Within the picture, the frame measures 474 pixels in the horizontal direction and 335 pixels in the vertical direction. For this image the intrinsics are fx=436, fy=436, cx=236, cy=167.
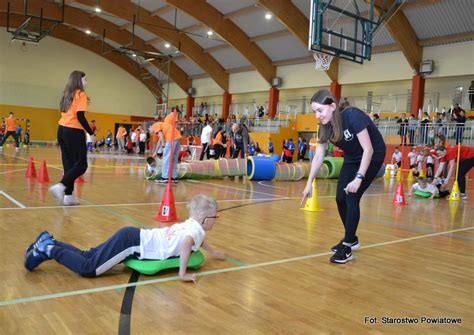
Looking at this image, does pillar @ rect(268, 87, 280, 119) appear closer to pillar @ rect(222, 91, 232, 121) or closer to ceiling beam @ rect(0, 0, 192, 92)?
pillar @ rect(222, 91, 232, 121)

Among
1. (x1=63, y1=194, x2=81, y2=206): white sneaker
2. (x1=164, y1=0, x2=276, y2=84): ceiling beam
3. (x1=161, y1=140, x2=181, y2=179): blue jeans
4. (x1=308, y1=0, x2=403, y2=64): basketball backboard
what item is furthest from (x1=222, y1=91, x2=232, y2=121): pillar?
(x1=63, y1=194, x2=81, y2=206): white sneaker

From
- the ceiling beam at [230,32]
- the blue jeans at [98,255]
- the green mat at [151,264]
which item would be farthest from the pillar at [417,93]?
the blue jeans at [98,255]

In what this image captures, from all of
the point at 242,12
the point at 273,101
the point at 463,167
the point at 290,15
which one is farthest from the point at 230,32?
the point at 463,167

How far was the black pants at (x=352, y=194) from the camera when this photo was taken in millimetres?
3791

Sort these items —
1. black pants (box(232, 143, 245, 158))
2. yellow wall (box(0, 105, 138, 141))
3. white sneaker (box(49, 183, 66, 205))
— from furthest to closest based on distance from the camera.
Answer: yellow wall (box(0, 105, 138, 141))
black pants (box(232, 143, 245, 158))
white sneaker (box(49, 183, 66, 205))

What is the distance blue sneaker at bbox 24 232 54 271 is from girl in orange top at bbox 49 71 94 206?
8.49 ft

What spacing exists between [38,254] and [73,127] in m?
2.90

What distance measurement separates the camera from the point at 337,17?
12.9m

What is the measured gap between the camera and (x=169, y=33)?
2922 centimetres

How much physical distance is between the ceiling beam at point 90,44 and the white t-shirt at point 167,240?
33.8 metres

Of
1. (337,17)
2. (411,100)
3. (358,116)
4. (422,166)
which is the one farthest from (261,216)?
(411,100)

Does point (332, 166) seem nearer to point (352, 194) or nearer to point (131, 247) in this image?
point (352, 194)

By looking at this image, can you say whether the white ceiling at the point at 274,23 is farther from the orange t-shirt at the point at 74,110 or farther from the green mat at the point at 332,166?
the orange t-shirt at the point at 74,110

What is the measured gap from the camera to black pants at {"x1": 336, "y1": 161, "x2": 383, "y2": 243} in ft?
12.4
